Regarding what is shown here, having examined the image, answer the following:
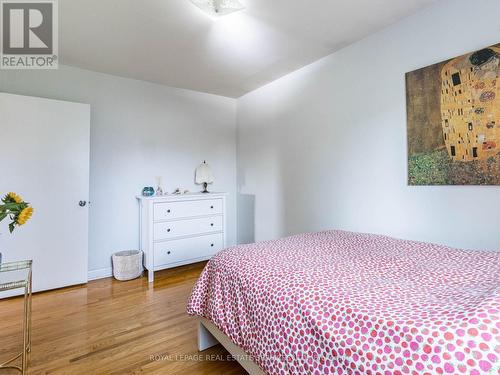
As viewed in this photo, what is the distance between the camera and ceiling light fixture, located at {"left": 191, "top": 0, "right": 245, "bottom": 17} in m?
1.80

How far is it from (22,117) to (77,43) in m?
0.88

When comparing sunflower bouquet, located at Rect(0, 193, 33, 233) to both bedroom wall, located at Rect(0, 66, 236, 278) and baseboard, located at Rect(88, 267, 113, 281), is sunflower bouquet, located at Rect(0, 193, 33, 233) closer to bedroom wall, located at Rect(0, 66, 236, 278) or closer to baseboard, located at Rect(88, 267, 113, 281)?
bedroom wall, located at Rect(0, 66, 236, 278)

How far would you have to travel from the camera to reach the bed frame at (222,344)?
1218mm

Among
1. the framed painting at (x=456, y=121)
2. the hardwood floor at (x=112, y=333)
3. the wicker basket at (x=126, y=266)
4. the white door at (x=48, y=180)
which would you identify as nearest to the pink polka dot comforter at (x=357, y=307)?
the hardwood floor at (x=112, y=333)

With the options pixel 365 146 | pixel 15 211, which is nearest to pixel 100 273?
pixel 15 211

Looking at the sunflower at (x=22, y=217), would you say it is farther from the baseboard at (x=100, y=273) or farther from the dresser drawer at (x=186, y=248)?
the baseboard at (x=100, y=273)

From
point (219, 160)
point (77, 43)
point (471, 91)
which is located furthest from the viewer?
point (219, 160)

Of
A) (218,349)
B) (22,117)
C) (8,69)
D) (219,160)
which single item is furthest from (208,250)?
(8,69)

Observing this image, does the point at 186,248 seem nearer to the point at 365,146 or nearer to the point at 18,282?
the point at 18,282

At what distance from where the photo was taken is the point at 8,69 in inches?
99.5

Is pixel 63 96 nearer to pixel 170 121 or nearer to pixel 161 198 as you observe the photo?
pixel 170 121

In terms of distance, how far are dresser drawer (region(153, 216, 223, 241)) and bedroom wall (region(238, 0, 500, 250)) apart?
597mm

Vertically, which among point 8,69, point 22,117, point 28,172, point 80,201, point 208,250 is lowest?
point 208,250

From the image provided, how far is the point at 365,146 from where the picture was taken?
2.28m
